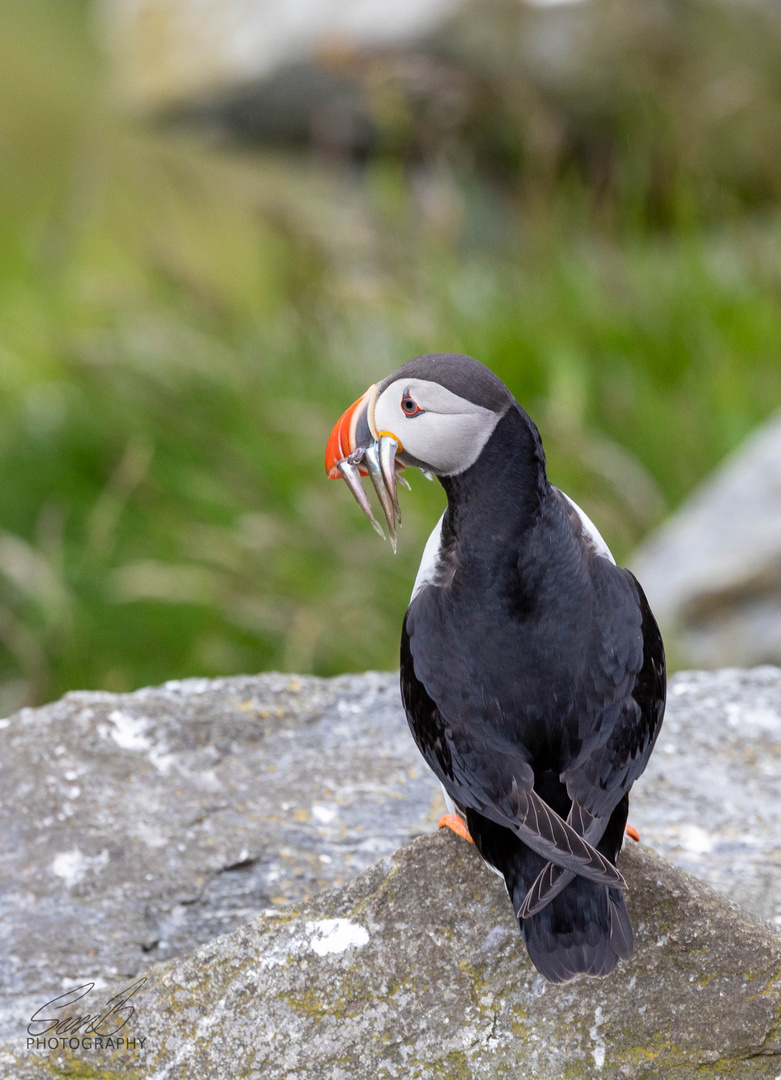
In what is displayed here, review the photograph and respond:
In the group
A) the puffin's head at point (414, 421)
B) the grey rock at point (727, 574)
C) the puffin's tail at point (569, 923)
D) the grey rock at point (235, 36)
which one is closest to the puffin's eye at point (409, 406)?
the puffin's head at point (414, 421)

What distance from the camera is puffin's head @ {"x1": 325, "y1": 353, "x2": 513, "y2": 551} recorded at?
150 cm

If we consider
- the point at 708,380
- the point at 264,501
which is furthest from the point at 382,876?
the point at 708,380

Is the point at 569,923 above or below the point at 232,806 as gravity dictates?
above

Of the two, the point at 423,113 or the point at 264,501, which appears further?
the point at 423,113

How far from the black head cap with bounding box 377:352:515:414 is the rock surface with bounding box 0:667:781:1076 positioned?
81 cm

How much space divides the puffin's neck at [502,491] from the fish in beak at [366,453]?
13cm

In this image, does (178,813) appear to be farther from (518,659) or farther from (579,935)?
(579,935)

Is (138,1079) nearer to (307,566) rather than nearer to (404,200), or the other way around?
(307,566)

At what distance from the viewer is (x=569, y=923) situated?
4.71 ft

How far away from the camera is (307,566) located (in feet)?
12.5

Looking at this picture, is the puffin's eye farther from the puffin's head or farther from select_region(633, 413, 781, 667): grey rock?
select_region(633, 413, 781, 667): grey rock

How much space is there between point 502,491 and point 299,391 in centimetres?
294

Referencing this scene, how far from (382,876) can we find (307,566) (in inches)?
87.8
